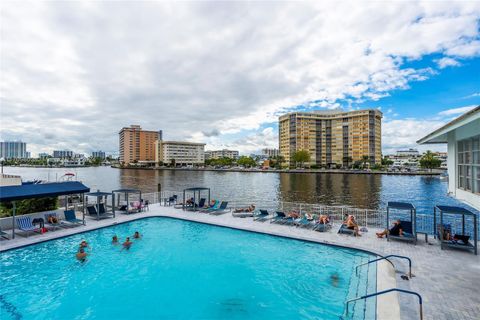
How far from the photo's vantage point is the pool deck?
732cm

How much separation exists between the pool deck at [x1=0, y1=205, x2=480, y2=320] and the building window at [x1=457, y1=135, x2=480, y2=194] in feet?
10.1

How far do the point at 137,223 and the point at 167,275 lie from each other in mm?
8899

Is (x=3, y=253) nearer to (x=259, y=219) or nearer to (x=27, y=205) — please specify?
(x=27, y=205)

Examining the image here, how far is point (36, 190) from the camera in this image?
15969 millimetres

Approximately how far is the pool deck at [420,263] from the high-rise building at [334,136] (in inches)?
5478

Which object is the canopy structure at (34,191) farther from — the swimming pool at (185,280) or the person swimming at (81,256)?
the person swimming at (81,256)

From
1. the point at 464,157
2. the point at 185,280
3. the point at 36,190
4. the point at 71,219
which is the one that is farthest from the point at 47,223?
the point at 464,157

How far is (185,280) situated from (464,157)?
13.3 m

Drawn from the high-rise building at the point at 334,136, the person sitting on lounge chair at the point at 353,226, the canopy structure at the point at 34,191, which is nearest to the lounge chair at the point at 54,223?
the canopy structure at the point at 34,191

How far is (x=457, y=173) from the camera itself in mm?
12398

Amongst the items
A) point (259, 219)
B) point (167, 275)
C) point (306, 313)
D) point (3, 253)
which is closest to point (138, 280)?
point (167, 275)

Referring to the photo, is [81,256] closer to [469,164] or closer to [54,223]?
[54,223]

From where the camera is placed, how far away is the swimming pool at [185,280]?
876cm

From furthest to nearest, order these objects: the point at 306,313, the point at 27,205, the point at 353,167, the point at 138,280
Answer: the point at 353,167
the point at 27,205
the point at 138,280
the point at 306,313
